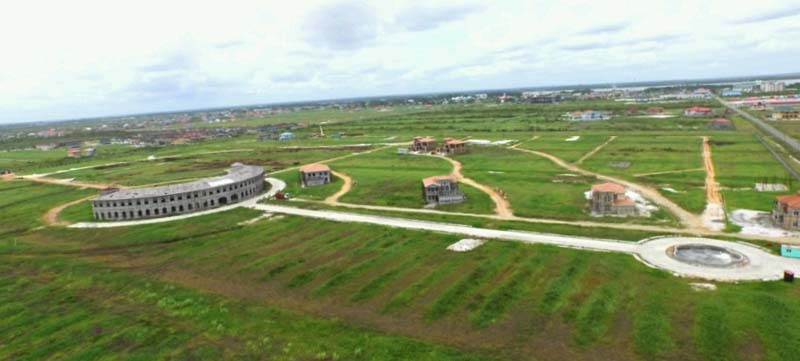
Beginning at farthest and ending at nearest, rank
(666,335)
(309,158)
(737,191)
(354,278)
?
1. (309,158)
2. (737,191)
3. (354,278)
4. (666,335)

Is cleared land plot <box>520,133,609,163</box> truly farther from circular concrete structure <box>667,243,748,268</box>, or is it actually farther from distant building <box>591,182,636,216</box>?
circular concrete structure <box>667,243,748,268</box>

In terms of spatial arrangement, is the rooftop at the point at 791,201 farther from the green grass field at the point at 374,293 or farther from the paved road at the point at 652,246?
the paved road at the point at 652,246

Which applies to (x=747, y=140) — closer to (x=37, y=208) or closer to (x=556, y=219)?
(x=556, y=219)

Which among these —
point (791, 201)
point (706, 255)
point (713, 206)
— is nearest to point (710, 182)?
point (713, 206)

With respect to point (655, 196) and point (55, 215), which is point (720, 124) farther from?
point (55, 215)

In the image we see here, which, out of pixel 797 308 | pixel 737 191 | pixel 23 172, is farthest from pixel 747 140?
pixel 23 172

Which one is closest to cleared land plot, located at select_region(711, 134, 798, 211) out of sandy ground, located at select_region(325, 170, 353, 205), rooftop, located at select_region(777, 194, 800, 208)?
rooftop, located at select_region(777, 194, 800, 208)

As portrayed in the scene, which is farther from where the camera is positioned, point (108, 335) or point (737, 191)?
point (737, 191)
